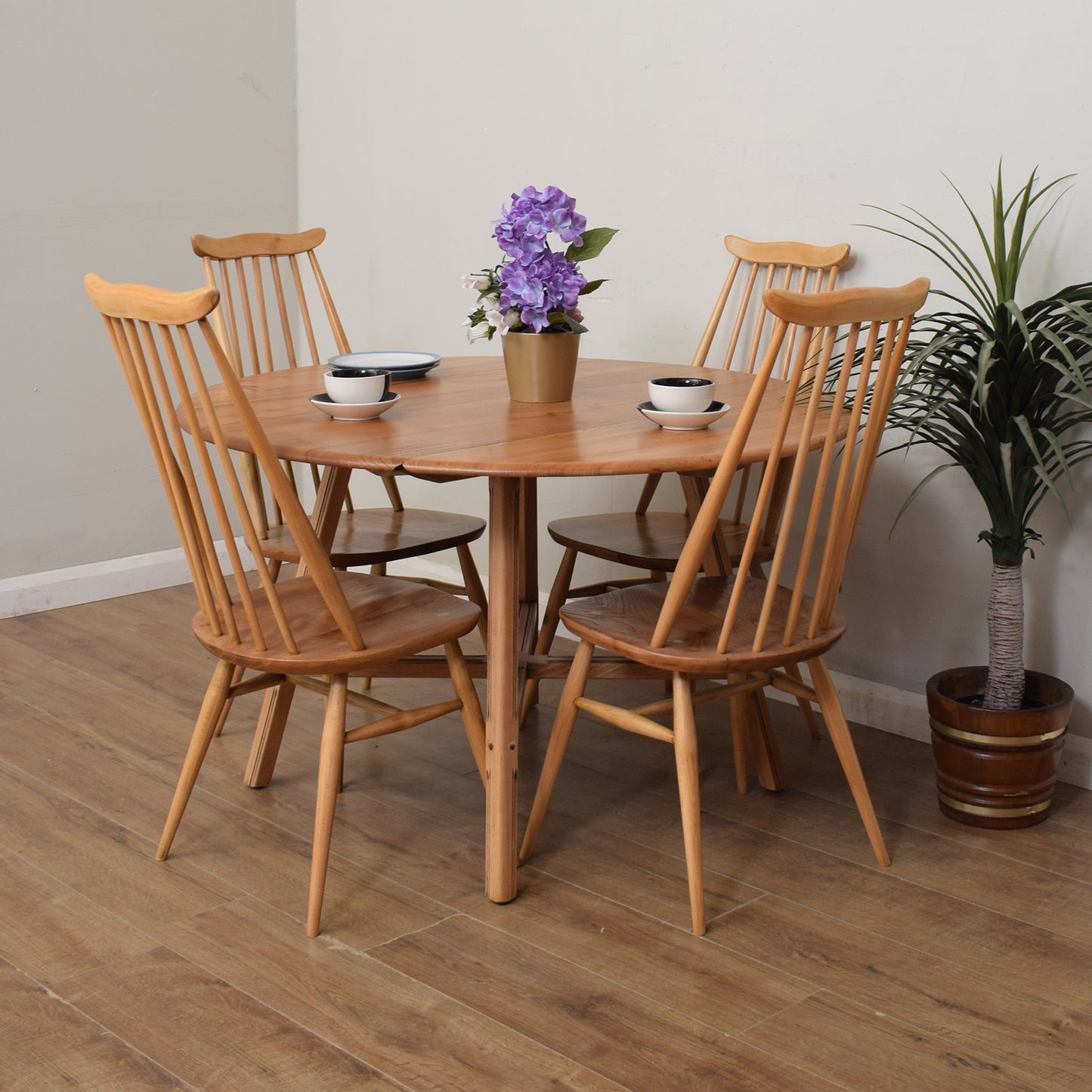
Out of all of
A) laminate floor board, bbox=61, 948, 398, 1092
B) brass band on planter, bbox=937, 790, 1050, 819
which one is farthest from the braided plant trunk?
laminate floor board, bbox=61, 948, 398, 1092

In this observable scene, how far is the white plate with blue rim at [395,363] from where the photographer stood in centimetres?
266

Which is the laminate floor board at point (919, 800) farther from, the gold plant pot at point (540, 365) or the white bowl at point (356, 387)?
the white bowl at point (356, 387)

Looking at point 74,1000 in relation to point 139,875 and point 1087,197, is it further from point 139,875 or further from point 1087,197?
point 1087,197

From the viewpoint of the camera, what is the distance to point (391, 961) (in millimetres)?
1965

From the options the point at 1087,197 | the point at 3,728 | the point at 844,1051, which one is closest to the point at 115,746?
the point at 3,728

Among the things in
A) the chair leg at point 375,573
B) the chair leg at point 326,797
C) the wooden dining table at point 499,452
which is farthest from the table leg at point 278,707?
the chair leg at point 326,797

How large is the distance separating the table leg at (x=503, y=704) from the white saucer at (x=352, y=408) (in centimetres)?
26

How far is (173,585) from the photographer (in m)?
3.95

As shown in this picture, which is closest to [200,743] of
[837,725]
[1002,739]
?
[837,725]

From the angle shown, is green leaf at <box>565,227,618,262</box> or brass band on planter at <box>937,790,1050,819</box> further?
brass band on planter at <box>937,790,1050,819</box>

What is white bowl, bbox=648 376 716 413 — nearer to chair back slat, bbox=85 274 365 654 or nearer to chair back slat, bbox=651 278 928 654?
chair back slat, bbox=651 278 928 654

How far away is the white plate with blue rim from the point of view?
8.71 feet

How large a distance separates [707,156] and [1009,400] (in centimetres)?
110

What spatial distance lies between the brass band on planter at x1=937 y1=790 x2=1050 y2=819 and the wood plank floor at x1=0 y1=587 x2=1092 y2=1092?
0.12ft
